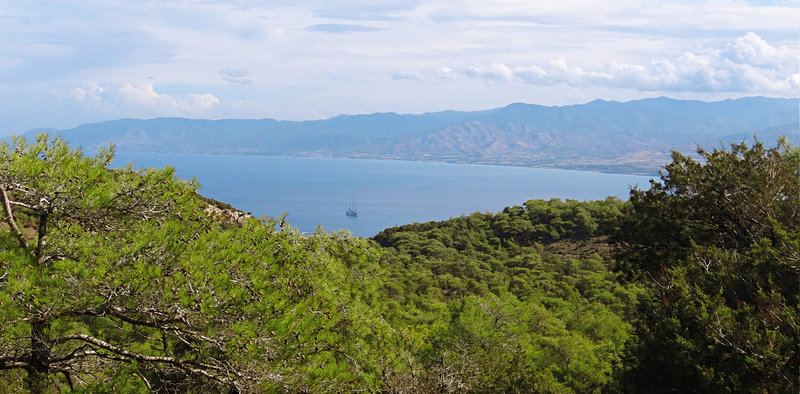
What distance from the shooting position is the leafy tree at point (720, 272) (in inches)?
281

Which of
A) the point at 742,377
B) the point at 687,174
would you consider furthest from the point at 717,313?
the point at 687,174

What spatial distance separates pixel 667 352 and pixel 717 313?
126 centimetres

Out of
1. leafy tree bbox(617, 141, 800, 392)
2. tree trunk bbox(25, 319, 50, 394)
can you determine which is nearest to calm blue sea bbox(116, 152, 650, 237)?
leafy tree bbox(617, 141, 800, 392)

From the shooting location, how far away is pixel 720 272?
8984 millimetres

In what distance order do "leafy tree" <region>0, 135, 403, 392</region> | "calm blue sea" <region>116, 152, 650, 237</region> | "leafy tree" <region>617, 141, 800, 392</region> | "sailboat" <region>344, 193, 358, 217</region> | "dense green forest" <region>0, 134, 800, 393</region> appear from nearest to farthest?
"leafy tree" <region>0, 135, 403, 392</region>, "dense green forest" <region>0, 134, 800, 393</region>, "leafy tree" <region>617, 141, 800, 392</region>, "calm blue sea" <region>116, 152, 650, 237</region>, "sailboat" <region>344, 193, 358, 217</region>

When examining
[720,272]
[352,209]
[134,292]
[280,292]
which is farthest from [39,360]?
[352,209]

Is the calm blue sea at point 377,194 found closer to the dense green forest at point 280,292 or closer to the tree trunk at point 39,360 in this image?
the dense green forest at point 280,292

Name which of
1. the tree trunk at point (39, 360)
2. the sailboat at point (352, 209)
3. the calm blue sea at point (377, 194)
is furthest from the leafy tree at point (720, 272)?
the sailboat at point (352, 209)

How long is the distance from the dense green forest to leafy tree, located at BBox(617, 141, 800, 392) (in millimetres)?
33

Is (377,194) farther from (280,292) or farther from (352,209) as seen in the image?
(280,292)

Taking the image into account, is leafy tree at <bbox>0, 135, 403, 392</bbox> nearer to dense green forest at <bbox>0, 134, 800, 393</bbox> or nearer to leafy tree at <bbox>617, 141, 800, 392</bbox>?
dense green forest at <bbox>0, 134, 800, 393</bbox>

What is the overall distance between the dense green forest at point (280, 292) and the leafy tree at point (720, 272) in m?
0.03

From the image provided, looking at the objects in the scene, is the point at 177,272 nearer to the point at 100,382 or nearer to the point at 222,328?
the point at 222,328

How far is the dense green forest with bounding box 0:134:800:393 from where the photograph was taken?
6059 mm
